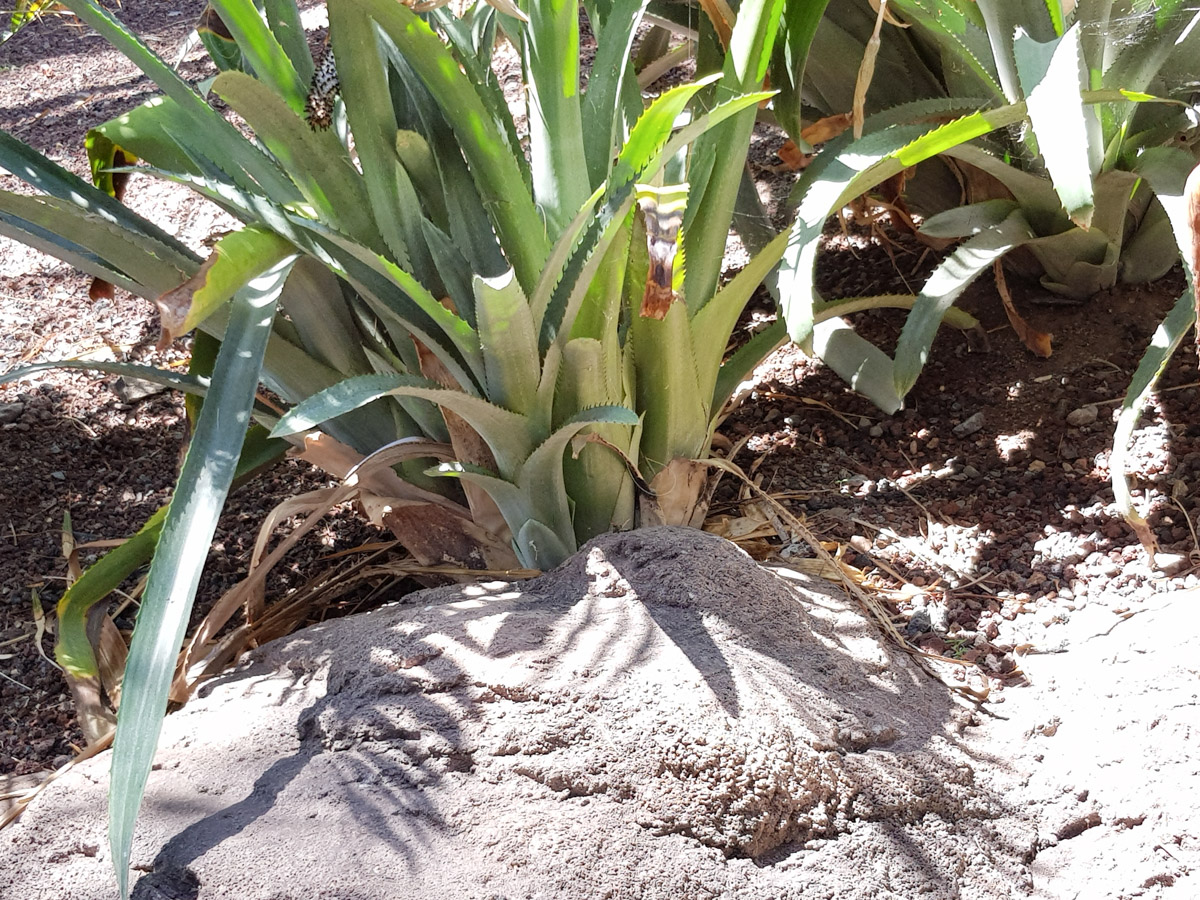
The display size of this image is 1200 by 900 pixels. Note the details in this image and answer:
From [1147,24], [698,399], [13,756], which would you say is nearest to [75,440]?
[13,756]

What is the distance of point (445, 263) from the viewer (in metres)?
1.21

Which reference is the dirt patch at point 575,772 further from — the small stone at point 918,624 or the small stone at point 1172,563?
the small stone at point 1172,563

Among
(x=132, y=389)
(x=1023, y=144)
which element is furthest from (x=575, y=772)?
(x=132, y=389)

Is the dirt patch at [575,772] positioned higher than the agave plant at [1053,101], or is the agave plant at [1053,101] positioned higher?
the agave plant at [1053,101]

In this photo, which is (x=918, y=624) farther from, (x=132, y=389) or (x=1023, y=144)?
(x=132, y=389)

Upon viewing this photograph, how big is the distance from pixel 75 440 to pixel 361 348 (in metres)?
0.76

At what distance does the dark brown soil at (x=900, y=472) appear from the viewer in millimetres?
1343

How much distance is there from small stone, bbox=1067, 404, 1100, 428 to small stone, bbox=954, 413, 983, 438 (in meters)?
0.13

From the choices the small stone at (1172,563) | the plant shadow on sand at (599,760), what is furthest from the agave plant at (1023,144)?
the plant shadow on sand at (599,760)

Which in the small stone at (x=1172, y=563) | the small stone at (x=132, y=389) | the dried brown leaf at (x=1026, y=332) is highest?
the small stone at (x=132, y=389)

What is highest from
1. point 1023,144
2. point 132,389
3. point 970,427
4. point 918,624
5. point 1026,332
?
point 1023,144

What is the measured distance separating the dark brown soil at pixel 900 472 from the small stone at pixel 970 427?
0.03 feet

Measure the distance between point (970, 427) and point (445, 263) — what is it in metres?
0.88

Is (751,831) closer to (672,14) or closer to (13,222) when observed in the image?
(13,222)
